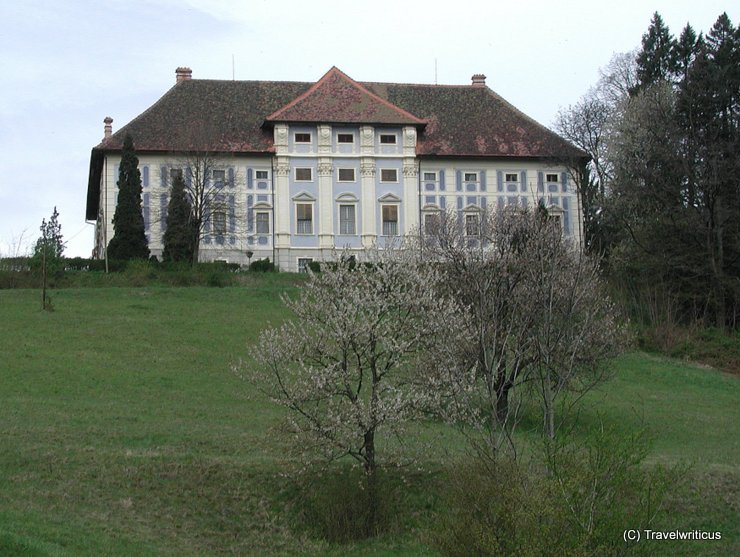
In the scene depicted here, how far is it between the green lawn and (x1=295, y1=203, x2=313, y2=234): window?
20.1m

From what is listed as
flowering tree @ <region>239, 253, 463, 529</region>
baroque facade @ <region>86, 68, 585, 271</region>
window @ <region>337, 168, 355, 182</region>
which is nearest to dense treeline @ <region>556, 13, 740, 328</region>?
baroque facade @ <region>86, 68, 585, 271</region>

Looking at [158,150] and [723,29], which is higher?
[723,29]

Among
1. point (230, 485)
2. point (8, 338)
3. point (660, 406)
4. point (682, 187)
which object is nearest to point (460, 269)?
point (660, 406)

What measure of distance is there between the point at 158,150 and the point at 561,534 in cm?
5235

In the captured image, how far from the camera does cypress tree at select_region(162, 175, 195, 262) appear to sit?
2408 inches

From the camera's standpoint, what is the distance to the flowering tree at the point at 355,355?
25797 mm

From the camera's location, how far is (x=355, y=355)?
88.8 ft

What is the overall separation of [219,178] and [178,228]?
17.6 feet

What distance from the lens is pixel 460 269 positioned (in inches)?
1374

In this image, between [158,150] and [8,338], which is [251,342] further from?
[158,150]

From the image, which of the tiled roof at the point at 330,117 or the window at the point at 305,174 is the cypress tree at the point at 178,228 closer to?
the tiled roof at the point at 330,117

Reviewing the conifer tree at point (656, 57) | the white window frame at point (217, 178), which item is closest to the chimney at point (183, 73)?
the white window frame at point (217, 178)

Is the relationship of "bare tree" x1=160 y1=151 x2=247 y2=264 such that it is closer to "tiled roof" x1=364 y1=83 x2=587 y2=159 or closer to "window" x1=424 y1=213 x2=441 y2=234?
"window" x1=424 y1=213 x2=441 y2=234

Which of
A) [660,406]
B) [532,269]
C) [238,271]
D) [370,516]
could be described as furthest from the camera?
[238,271]
